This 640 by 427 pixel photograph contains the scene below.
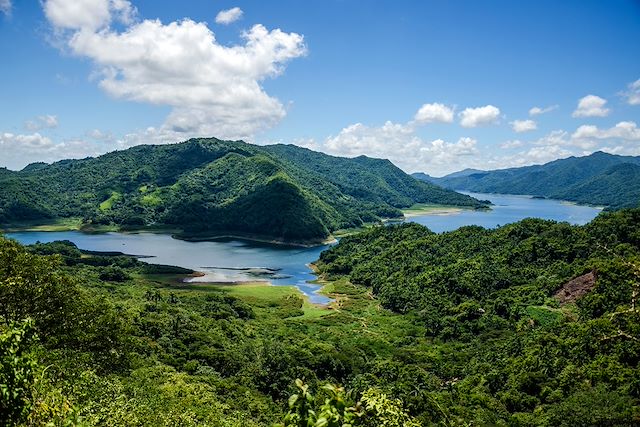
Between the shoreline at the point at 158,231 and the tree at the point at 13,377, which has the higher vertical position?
the tree at the point at 13,377

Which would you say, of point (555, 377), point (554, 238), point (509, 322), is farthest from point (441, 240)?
point (555, 377)

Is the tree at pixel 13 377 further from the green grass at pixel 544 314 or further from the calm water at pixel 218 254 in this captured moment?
the calm water at pixel 218 254

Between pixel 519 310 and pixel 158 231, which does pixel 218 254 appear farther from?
pixel 519 310

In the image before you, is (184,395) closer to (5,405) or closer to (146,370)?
(146,370)

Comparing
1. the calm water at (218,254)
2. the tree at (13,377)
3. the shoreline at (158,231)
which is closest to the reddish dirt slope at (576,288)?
the calm water at (218,254)

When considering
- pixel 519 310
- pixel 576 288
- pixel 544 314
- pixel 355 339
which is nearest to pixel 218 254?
pixel 355 339

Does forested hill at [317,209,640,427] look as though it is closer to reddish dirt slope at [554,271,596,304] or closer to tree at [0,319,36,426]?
reddish dirt slope at [554,271,596,304]

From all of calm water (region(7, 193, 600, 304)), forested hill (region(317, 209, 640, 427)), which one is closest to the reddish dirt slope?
forested hill (region(317, 209, 640, 427))

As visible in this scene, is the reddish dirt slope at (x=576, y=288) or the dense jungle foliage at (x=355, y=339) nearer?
the dense jungle foliage at (x=355, y=339)
